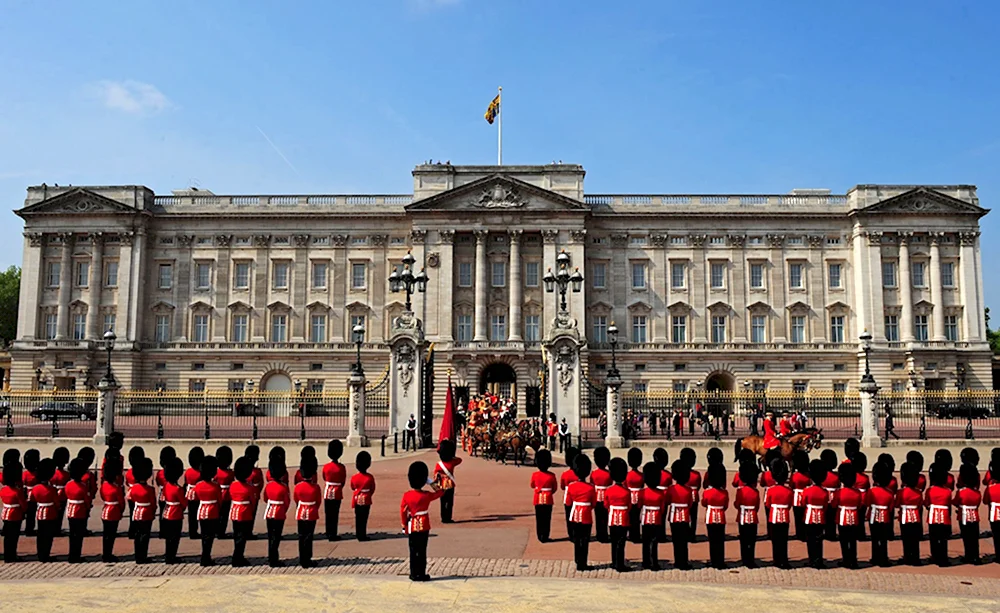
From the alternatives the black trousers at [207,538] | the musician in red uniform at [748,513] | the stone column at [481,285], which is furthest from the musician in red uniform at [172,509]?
the stone column at [481,285]

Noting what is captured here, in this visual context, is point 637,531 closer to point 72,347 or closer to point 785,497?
point 785,497

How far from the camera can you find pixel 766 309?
53.1m

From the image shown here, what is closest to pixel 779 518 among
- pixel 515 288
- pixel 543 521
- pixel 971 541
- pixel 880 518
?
pixel 880 518

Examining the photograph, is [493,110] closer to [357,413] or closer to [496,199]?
[496,199]

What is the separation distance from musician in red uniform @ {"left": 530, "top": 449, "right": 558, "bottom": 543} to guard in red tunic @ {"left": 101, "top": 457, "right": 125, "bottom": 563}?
19.2 feet

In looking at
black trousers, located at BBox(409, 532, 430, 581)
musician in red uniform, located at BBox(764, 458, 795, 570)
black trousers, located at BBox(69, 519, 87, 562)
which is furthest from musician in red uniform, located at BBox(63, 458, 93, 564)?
musician in red uniform, located at BBox(764, 458, 795, 570)

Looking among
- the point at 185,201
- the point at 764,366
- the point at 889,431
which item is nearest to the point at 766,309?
the point at 764,366

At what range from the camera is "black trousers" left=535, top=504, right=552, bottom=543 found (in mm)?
11578

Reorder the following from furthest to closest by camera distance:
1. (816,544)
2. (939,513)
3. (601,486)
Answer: (601,486)
(816,544)
(939,513)

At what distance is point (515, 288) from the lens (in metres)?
52.0

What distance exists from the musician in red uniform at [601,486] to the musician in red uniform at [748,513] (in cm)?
183

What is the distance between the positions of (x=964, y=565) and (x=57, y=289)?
5714 cm

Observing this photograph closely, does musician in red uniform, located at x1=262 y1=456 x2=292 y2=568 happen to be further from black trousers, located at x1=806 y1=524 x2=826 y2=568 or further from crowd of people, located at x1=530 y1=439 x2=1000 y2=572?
black trousers, located at x1=806 y1=524 x2=826 y2=568

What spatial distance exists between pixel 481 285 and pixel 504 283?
6.44 feet
